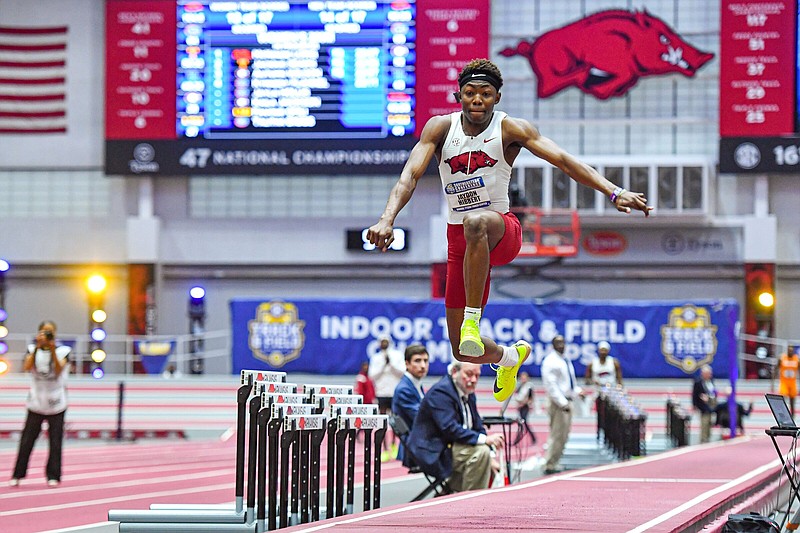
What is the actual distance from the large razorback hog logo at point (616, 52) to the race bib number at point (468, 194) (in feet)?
73.2

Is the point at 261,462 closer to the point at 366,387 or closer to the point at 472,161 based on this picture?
the point at 472,161

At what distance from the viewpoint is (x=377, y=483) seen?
8.48 m

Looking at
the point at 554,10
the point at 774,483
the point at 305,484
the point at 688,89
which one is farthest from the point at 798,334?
the point at 305,484

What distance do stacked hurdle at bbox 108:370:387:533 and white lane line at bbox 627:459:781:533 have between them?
6.74 feet

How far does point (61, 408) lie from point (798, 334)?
796 inches

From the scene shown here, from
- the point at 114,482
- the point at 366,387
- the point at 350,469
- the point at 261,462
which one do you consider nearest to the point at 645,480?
the point at 350,469

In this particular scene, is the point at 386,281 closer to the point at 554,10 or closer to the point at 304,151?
the point at 304,151

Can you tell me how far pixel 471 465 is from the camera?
31.7 ft

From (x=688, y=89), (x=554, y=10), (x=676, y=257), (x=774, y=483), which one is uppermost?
(x=554, y=10)

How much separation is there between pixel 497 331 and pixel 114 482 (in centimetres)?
1217

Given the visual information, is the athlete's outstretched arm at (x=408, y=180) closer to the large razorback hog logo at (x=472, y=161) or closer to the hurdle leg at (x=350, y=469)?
the large razorback hog logo at (x=472, y=161)

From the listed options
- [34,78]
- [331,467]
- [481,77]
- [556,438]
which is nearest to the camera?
[481,77]

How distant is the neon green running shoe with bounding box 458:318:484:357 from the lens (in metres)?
6.36

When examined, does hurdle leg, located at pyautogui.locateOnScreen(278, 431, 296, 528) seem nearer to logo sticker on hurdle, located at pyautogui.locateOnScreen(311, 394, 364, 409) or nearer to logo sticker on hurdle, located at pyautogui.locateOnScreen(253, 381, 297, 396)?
logo sticker on hurdle, located at pyautogui.locateOnScreen(253, 381, 297, 396)
